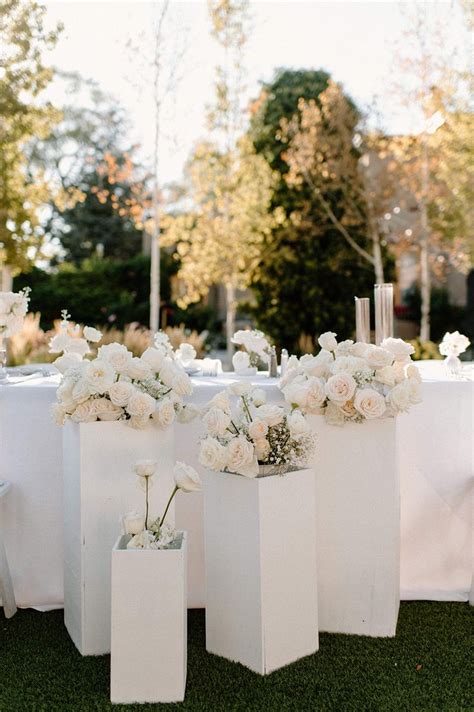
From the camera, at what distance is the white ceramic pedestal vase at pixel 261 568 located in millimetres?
2830

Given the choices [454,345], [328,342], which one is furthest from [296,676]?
[454,345]

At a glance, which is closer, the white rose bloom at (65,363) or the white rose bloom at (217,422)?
the white rose bloom at (217,422)

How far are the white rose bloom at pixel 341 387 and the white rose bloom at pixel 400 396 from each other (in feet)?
0.50

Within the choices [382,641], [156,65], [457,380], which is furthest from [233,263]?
[382,641]

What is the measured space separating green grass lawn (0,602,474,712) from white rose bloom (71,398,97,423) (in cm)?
92

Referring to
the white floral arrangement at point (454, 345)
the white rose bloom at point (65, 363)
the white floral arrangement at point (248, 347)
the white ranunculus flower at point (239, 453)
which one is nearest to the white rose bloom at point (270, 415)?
the white ranunculus flower at point (239, 453)

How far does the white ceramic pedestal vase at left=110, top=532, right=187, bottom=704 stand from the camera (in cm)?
266

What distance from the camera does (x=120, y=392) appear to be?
2932 millimetres

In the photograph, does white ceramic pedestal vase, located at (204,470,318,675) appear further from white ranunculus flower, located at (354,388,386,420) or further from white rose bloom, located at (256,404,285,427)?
white ranunculus flower, located at (354,388,386,420)

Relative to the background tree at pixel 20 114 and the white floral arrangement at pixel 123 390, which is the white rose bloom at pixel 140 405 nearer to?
the white floral arrangement at pixel 123 390

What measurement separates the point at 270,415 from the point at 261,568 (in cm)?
55

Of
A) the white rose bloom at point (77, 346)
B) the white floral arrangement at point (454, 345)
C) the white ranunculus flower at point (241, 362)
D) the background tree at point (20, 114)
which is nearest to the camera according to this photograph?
the white rose bloom at point (77, 346)

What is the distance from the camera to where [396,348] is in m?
3.20

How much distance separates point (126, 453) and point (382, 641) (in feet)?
4.19
